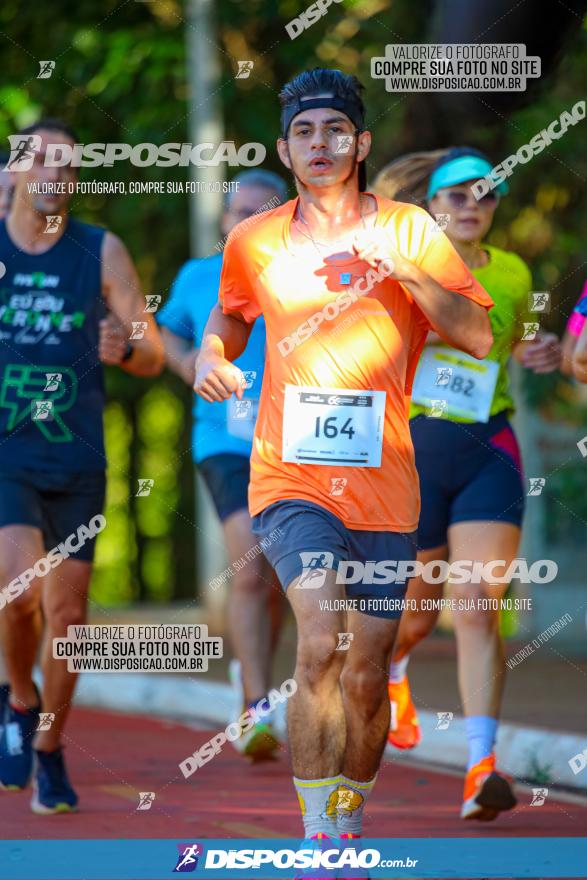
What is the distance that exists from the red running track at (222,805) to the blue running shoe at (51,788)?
6 centimetres

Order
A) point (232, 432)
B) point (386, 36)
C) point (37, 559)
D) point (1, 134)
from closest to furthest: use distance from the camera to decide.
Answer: point (37, 559)
point (232, 432)
point (386, 36)
point (1, 134)

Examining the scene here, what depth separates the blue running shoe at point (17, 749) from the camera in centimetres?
691

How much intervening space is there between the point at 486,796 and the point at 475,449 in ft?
4.19

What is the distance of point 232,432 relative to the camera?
8.04 m


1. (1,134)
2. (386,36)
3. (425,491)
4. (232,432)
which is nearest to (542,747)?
(425,491)

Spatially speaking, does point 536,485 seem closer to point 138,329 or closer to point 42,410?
point 138,329

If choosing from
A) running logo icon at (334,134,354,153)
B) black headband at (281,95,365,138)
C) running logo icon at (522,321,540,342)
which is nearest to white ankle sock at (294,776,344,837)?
running logo icon at (334,134,354,153)

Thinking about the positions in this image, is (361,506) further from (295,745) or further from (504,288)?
(504,288)

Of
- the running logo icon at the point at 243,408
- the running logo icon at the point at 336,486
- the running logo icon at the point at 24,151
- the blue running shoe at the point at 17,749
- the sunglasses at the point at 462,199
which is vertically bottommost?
the blue running shoe at the point at 17,749

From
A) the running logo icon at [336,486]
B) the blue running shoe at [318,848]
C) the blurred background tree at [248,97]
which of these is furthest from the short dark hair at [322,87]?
the blurred background tree at [248,97]

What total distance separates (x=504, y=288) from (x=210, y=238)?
814 centimetres

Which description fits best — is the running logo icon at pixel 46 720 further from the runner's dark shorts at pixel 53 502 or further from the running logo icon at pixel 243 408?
the running logo icon at pixel 243 408

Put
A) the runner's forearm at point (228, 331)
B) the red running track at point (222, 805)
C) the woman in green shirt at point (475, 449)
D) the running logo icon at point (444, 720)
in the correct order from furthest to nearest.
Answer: the running logo icon at point (444, 720)
the woman in green shirt at point (475, 449)
the red running track at point (222, 805)
the runner's forearm at point (228, 331)

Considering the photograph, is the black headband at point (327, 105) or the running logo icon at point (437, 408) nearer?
the black headband at point (327, 105)
